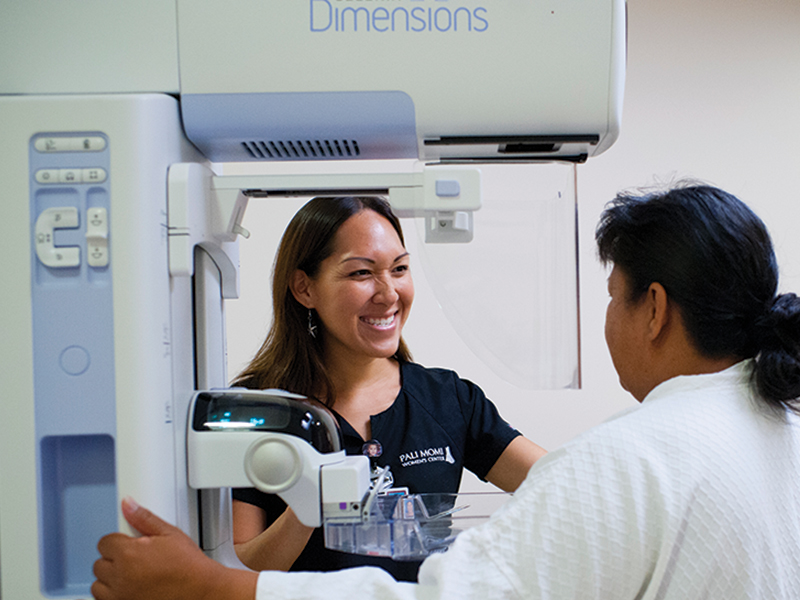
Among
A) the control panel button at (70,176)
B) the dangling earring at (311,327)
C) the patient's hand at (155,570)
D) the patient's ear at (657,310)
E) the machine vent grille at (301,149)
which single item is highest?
the machine vent grille at (301,149)

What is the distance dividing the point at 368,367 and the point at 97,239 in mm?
874

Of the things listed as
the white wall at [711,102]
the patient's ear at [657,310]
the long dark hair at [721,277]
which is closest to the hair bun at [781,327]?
the long dark hair at [721,277]

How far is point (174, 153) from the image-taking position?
80cm

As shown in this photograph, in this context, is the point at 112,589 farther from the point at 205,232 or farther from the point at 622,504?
the point at 622,504

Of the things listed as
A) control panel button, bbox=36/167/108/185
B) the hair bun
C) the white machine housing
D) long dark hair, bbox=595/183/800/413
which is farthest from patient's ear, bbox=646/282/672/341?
control panel button, bbox=36/167/108/185

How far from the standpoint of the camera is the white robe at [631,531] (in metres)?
0.66

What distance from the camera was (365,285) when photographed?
1.40m

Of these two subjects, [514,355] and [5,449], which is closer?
[5,449]

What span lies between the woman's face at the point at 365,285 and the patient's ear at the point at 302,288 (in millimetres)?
13

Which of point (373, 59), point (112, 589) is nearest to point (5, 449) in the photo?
point (112, 589)

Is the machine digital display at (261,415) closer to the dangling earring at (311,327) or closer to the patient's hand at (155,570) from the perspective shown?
the patient's hand at (155,570)

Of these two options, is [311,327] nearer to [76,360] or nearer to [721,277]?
[76,360]

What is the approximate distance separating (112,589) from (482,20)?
797 mm

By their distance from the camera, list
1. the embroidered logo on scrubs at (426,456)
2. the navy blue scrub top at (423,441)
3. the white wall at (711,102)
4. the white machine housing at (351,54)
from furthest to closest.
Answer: the white wall at (711,102) < the embroidered logo on scrubs at (426,456) < the navy blue scrub top at (423,441) < the white machine housing at (351,54)
